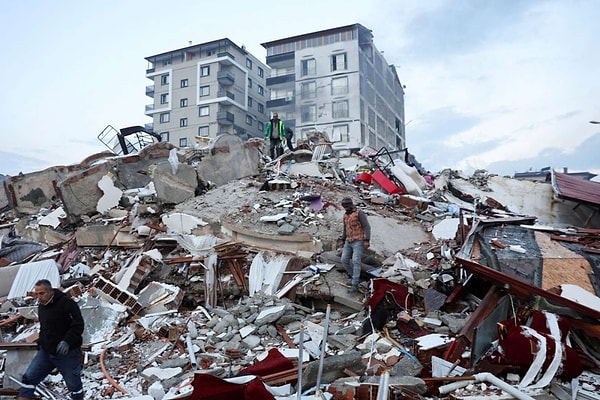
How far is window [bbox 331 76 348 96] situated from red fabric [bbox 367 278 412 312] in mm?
30430

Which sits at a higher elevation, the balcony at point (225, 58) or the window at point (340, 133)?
the balcony at point (225, 58)

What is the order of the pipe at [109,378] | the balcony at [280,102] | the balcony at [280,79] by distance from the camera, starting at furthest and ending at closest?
the balcony at [280,102], the balcony at [280,79], the pipe at [109,378]

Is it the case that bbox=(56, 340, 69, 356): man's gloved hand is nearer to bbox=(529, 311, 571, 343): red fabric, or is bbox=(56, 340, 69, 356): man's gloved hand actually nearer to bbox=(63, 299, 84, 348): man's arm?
bbox=(63, 299, 84, 348): man's arm

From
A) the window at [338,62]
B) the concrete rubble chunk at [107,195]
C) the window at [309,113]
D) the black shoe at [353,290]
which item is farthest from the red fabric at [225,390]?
the window at [338,62]

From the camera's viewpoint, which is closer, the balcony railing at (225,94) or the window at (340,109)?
the window at (340,109)

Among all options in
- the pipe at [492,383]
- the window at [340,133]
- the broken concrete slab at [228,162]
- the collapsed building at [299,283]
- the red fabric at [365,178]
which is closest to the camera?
the pipe at [492,383]

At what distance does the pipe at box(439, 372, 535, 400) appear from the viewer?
2936mm

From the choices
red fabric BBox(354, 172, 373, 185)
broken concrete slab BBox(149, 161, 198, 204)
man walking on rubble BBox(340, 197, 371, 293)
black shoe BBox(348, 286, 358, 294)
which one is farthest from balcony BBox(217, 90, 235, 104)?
black shoe BBox(348, 286, 358, 294)

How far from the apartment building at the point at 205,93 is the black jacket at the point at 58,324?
35356 mm

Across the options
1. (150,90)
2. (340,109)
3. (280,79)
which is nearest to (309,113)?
(340,109)

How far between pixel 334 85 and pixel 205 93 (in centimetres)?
1295

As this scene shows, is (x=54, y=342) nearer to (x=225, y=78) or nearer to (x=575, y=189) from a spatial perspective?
(x=575, y=189)

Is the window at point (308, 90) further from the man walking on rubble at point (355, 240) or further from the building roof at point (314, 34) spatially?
the man walking on rubble at point (355, 240)

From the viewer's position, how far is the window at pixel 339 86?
3391 cm
